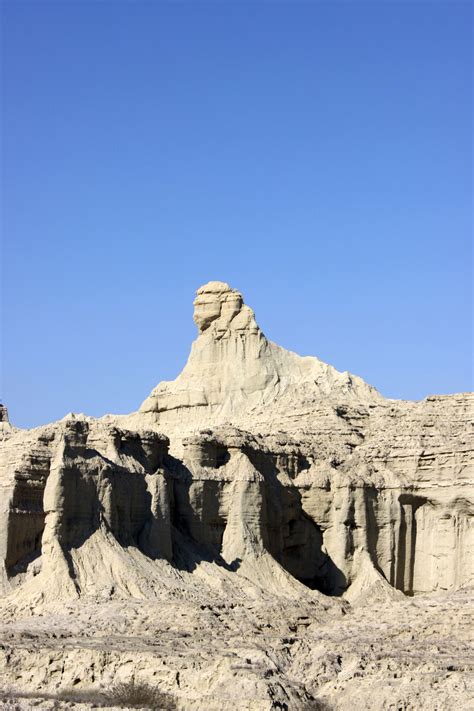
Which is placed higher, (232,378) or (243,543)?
(232,378)

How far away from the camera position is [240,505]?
7575 cm

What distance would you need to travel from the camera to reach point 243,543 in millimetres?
75312

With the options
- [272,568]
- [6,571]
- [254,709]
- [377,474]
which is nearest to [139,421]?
[377,474]

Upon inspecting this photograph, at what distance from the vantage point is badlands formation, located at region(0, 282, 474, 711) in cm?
5794

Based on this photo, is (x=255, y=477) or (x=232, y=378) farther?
(x=232, y=378)

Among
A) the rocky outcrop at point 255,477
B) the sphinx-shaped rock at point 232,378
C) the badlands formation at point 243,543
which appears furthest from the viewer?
the sphinx-shaped rock at point 232,378

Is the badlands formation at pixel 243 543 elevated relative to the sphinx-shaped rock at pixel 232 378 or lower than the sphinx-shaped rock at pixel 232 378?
lower

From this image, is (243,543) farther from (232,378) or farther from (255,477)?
(232,378)

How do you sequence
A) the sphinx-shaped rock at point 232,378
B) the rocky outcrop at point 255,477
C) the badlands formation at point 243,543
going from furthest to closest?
the sphinx-shaped rock at point 232,378 → the rocky outcrop at point 255,477 → the badlands formation at point 243,543

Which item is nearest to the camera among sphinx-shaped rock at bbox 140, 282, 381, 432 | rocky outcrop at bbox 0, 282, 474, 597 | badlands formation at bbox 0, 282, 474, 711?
badlands formation at bbox 0, 282, 474, 711

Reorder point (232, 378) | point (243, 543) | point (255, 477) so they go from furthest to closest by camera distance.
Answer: point (232, 378)
point (255, 477)
point (243, 543)

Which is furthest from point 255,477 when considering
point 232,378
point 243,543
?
point 232,378

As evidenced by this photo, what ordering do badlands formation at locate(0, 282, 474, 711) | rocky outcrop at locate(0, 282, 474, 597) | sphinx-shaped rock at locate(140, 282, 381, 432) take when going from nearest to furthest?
badlands formation at locate(0, 282, 474, 711) < rocky outcrop at locate(0, 282, 474, 597) < sphinx-shaped rock at locate(140, 282, 381, 432)

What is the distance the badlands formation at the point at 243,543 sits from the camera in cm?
5794
